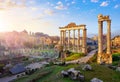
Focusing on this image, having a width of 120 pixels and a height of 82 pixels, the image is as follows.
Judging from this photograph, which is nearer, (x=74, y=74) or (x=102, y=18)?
(x=74, y=74)

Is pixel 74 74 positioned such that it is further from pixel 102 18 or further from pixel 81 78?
pixel 102 18

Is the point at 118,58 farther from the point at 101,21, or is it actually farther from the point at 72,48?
the point at 72,48

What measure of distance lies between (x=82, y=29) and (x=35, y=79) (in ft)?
123

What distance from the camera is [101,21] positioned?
4050 cm

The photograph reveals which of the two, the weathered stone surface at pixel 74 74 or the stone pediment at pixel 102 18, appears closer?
the weathered stone surface at pixel 74 74

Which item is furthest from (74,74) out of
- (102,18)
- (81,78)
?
(102,18)

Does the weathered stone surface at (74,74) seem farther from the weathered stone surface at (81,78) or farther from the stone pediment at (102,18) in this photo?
the stone pediment at (102,18)

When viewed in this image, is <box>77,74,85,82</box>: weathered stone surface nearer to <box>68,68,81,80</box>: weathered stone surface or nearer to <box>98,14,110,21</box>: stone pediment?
<box>68,68,81,80</box>: weathered stone surface

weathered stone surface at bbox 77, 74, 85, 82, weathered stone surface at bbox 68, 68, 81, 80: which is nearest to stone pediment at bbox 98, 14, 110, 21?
weathered stone surface at bbox 68, 68, 81, 80

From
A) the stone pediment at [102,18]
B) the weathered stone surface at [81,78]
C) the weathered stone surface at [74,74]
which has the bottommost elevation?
the weathered stone surface at [81,78]

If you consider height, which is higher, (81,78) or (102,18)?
(102,18)

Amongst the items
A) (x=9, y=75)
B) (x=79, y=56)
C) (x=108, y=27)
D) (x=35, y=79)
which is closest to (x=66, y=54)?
(x=79, y=56)

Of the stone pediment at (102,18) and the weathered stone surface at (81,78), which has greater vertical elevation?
the stone pediment at (102,18)

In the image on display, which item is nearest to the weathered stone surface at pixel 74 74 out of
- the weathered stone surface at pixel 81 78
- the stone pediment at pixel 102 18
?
the weathered stone surface at pixel 81 78
